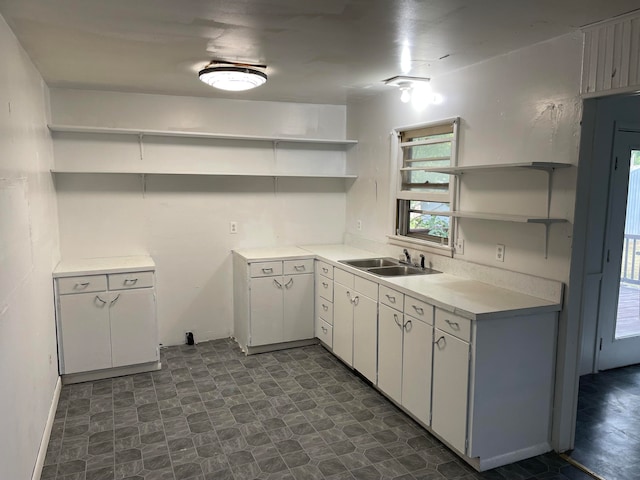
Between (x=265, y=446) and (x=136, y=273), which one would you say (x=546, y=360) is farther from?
(x=136, y=273)

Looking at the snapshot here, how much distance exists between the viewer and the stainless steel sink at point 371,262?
4055 millimetres

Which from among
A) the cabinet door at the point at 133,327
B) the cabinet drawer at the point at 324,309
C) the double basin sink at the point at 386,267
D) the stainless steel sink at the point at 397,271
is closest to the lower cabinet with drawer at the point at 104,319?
the cabinet door at the point at 133,327

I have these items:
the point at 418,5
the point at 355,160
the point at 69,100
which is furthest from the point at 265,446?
the point at 69,100

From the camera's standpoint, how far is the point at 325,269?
4242 mm

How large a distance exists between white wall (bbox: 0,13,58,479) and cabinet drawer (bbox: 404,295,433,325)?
2.17 meters

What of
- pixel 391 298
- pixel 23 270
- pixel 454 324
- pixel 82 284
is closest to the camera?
pixel 23 270

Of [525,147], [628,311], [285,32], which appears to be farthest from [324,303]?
[628,311]

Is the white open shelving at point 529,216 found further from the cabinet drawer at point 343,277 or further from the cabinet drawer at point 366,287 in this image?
the cabinet drawer at point 343,277

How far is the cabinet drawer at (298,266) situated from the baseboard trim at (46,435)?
202 cm

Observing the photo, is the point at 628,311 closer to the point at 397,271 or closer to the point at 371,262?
the point at 397,271

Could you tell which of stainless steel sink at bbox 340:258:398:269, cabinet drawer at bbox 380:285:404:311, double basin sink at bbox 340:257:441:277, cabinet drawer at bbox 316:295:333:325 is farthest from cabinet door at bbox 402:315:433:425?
cabinet drawer at bbox 316:295:333:325

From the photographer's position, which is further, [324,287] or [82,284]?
[324,287]

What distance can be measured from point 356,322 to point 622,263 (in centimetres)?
231

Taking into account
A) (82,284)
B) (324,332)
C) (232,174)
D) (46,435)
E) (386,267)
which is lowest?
(46,435)
